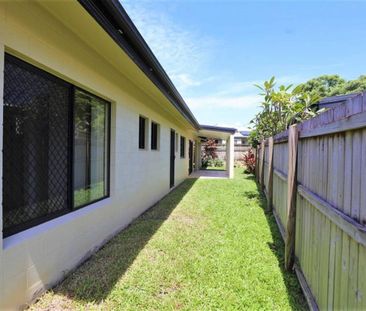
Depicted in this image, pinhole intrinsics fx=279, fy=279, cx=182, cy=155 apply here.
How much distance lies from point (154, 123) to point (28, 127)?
17.9 feet

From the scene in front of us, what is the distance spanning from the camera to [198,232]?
524cm

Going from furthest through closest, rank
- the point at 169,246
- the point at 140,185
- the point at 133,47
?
the point at 140,185 → the point at 169,246 → the point at 133,47

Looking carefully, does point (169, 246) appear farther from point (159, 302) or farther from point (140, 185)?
point (140, 185)

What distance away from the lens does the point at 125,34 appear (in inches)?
140

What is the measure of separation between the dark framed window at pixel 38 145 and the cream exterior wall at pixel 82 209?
0.42 feet

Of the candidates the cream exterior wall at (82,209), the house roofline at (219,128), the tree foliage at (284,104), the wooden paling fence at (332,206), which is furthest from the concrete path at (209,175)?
the wooden paling fence at (332,206)

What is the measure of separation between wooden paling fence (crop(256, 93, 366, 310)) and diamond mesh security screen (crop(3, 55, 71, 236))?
2.74 metres

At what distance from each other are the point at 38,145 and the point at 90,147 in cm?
130

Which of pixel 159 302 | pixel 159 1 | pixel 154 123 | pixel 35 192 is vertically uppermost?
pixel 159 1

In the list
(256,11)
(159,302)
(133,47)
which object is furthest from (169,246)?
(256,11)

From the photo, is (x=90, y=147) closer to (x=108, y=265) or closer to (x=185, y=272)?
(x=108, y=265)

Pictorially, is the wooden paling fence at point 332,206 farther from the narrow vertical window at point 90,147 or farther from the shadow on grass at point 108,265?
the narrow vertical window at point 90,147

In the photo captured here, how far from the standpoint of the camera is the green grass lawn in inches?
112

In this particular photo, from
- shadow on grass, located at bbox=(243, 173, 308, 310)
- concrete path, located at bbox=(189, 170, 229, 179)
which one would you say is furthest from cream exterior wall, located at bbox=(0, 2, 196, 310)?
concrete path, located at bbox=(189, 170, 229, 179)
